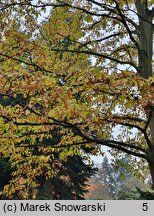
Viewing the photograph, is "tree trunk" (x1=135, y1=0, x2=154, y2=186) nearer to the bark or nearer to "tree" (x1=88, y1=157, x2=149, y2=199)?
the bark

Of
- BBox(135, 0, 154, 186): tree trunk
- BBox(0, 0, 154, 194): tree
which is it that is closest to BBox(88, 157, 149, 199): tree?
BBox(0, 0, 154, 194): tree

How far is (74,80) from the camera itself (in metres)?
3.56

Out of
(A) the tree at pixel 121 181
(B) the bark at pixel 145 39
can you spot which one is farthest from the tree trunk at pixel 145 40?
(A) the tree at pixel 121 181

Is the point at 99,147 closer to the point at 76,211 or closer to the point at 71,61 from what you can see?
the point at 71,61

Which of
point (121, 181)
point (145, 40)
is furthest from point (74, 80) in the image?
point (121, 181)

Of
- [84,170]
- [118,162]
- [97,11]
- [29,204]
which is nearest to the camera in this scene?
[29,204]

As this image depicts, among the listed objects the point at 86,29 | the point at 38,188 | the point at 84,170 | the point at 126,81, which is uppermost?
the point at 86,29

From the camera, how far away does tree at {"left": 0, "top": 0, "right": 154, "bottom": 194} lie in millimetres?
3475

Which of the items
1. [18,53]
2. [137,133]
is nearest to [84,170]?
[137,133]

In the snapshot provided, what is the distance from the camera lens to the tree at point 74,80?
3475mm

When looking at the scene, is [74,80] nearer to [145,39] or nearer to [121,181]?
[145,39]

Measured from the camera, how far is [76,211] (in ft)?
11.7

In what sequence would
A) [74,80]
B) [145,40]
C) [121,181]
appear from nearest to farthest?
1. [74,80]
2. [145,40]
3. [121,181]

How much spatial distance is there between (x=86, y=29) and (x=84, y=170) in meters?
8.74
